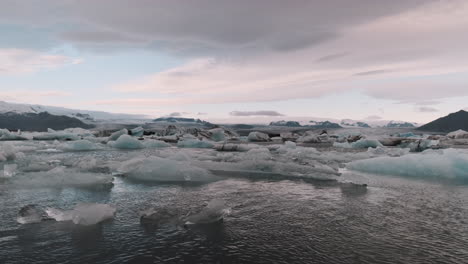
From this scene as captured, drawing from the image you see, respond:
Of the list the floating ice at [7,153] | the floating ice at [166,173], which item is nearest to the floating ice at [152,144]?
the floating ice at [7,153]

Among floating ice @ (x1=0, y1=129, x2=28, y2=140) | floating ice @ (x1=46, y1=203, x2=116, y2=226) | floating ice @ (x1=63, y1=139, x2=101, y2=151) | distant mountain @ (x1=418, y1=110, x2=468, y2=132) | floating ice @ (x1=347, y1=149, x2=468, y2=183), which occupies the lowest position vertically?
floating ice @ (x1=0, y1=129, x2=28, y2=140)

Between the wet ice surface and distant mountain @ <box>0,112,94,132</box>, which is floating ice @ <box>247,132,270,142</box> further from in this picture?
distant mountain @ <box>0,112,94,132</box>

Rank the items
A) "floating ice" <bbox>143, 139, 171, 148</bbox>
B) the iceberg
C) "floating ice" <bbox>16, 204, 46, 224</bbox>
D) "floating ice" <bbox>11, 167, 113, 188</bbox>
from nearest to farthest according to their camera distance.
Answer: "floating ice" <bbox>16, 204, 46, 224</bbox>, "floating ice" <bbox>11, 167, 113, 188</bbox>, "floating ice" <bbox>143, 139, 171, 148</bbox>, the iceberg

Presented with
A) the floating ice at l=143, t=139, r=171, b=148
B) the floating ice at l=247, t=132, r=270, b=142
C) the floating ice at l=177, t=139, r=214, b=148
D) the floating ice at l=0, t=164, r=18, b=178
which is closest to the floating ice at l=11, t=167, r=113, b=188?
the floating ice at l=0, t=164, r=18, b=178

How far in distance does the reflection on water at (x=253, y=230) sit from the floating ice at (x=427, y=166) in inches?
156

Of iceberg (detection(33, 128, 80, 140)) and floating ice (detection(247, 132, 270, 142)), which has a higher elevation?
floating ice (detection(247, 132, 270, 142))

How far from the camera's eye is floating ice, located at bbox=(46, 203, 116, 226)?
5.32m

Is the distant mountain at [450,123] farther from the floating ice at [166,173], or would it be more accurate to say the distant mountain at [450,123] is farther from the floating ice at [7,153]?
the floating ice at [7,153]

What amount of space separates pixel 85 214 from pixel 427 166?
1211 cm

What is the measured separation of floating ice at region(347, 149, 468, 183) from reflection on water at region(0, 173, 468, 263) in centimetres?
396

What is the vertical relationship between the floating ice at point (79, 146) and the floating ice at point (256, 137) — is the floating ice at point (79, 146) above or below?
below

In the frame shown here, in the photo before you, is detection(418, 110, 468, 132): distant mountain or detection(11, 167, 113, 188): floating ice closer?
detection(11, 167, 113, 188): floating ice

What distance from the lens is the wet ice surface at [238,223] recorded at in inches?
163

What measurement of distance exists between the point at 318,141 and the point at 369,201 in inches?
1590
